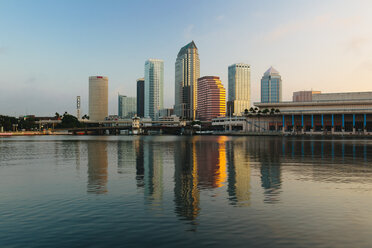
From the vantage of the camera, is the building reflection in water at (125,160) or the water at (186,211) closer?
the water at (186,211)

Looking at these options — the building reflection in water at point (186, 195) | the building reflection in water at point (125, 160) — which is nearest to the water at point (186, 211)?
the building reflection in water at point (186, 195)

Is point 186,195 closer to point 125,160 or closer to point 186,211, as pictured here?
point 186,211

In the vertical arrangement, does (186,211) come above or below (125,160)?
above

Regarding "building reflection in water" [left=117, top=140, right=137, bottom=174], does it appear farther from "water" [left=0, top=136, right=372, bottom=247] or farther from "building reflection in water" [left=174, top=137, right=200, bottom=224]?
"building reflection in water" [left=174, top=137, right=200, bottom=224]

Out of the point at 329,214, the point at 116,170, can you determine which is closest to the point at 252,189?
the point at 329,214

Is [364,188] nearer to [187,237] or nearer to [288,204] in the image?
[288,204]

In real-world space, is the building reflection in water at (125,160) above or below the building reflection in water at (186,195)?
below

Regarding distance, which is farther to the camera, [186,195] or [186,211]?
[186,195]

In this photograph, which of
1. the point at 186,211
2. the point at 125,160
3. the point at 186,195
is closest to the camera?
the point at 186,211

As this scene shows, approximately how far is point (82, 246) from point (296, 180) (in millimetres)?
22605

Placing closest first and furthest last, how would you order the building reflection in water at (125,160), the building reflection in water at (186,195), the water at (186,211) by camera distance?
1. the water at (186,211)
2. the building reflection in water at (186,195)
3. the building reflection in water at (125,160)

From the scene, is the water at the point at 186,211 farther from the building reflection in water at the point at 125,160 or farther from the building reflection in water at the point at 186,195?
the building reflection in water at the point at 125,160

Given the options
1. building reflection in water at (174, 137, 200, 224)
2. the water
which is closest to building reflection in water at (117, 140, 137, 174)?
the water

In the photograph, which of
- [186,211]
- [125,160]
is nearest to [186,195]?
[186,211]
